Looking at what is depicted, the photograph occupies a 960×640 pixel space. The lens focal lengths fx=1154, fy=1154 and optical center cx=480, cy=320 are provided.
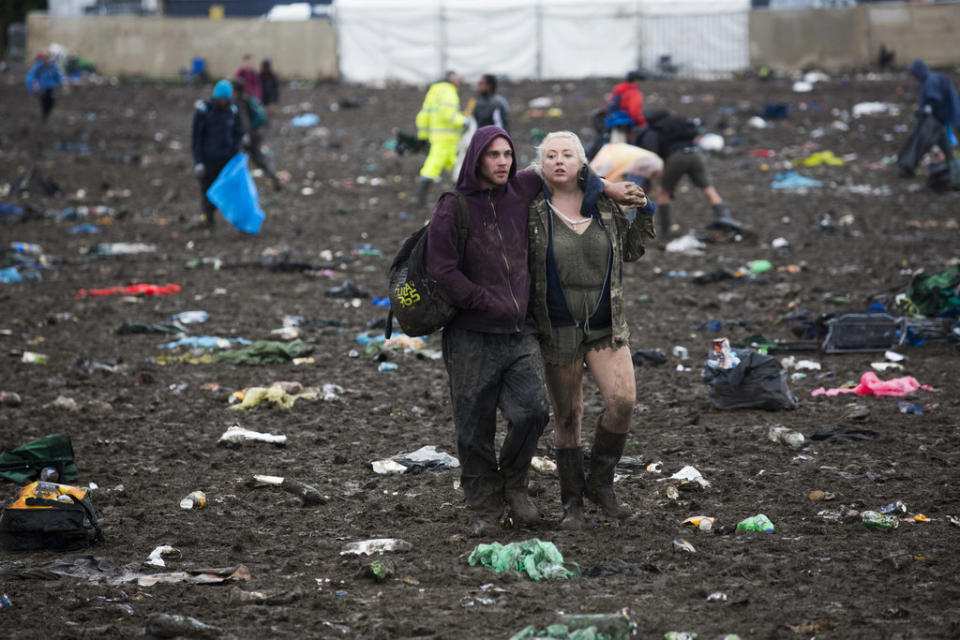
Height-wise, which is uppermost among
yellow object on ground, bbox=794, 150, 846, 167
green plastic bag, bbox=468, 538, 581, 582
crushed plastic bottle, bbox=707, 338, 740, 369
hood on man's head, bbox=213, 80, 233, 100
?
hood on man's head, bbox=213, 80, 233, 100

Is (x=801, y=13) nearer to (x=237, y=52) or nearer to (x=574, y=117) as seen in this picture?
(x=574, y=117)

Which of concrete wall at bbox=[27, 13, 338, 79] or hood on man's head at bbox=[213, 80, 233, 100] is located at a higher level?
concrete wall at bbox=[27, 13, 338, 79]

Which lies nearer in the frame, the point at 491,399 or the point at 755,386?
the point at 491,399

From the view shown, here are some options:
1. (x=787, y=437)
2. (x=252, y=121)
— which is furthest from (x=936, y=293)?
(x=252, y=121)

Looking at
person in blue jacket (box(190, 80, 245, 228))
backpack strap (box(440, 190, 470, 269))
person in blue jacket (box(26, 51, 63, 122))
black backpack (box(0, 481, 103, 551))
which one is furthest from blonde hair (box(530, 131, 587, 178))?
person in blue jacket (box(26, 51, 63, 122))

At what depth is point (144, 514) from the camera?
5.40m

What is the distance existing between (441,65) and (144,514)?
2405cm

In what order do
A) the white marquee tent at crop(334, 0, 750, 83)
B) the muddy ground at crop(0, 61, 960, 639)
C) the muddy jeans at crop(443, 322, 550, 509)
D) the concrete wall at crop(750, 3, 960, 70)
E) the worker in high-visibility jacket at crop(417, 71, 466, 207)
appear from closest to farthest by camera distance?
the muddy ground at crop(0, 61, 960, 639), the muddy jeans at crop(443, 322, 550, 509), the worker in high-visibility jacket at crop(417, 71, 466, 207), the concrete wall at crop(750, 3, 960, 70), the white marquee tent at crop(334, 0, 750, 83)

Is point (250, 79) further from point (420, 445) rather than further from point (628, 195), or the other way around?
point (628, 195)

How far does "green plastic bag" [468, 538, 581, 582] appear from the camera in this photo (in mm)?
4379

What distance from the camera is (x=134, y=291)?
11.2 m

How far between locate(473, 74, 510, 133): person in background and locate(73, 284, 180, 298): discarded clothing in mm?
4391

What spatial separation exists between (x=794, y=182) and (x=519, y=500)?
12.9 m

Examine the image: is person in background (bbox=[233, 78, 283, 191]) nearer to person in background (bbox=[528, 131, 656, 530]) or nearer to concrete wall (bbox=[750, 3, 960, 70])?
person in background (bbox=[528, 131, 656, 530])
